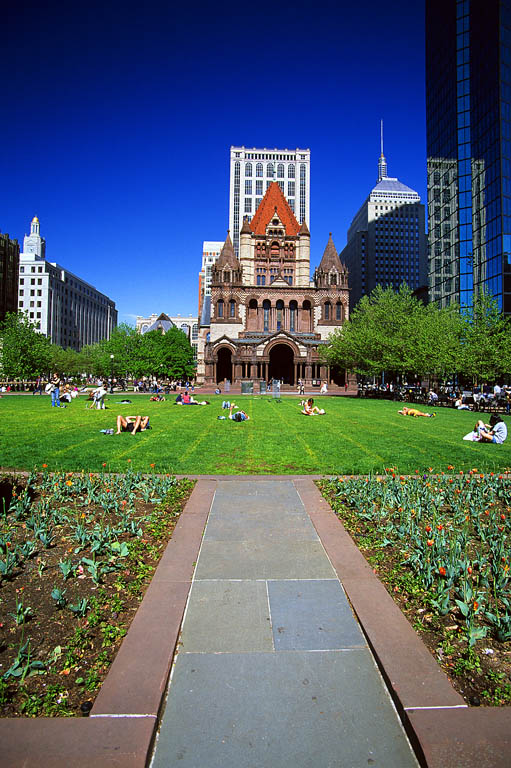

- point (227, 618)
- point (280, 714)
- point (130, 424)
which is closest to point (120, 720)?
point (280, 714)

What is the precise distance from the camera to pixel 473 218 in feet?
214

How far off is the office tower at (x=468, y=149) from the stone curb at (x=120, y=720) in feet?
208

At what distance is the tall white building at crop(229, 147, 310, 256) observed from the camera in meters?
129

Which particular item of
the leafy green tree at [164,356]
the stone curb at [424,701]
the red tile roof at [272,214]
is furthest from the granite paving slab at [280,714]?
the red tile roof at [272,214]

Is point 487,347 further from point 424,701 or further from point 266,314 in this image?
point 266,314

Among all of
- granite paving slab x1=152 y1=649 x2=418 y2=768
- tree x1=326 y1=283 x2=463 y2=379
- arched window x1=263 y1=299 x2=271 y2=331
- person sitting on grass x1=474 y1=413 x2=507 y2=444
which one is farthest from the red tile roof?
granite paving slab x1=152 y1=649 x2=418 y2=768

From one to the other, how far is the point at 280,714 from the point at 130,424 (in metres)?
14.2

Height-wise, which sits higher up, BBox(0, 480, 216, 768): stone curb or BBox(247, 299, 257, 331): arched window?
BBox(247, 299, 257, 331): arched window

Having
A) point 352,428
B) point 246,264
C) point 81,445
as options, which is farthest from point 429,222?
point 81,445

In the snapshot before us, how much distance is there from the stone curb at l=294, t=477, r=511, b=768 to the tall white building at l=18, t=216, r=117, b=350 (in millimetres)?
104128

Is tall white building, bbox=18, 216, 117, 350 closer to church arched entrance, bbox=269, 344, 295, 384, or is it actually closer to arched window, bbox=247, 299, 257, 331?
arched window, bbox=247, 299, 257, 331

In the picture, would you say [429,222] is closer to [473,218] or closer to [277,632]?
[473,218]

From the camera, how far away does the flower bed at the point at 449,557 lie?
11.6 ft

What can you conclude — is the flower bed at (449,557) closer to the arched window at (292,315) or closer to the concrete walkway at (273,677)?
the concrete walkway at (273,677)
